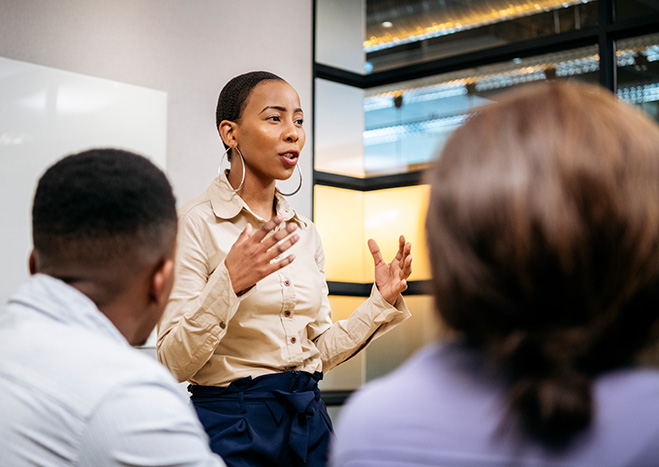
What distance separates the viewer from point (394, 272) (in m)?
2.06

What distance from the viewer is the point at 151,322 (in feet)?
3.46

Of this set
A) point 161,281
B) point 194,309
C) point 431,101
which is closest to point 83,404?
point 161,281

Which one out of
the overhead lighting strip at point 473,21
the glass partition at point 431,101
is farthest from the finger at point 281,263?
the overhead lighting strip at point 473,21

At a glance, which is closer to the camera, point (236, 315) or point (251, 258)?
point (251, 258)

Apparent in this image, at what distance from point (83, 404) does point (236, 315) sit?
98cm

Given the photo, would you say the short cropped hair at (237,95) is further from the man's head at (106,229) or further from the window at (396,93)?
the window at (396,93)

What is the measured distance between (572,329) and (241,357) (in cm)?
128

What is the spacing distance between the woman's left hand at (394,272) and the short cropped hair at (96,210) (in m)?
1.08

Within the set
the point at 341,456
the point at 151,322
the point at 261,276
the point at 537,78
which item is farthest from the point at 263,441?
the point at 537,78

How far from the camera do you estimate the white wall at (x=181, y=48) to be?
3111mm

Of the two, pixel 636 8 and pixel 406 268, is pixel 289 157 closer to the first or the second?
pixel 406 268

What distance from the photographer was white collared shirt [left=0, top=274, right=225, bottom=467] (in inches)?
32.6

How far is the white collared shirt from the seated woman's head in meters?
0.39

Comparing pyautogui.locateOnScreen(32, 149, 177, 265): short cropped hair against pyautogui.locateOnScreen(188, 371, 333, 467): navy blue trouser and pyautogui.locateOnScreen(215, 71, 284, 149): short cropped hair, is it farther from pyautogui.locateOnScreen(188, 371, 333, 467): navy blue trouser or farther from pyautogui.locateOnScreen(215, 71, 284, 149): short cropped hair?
pyautogui.locateOnScreen(215, 71, 284, 149): short cropped hair
